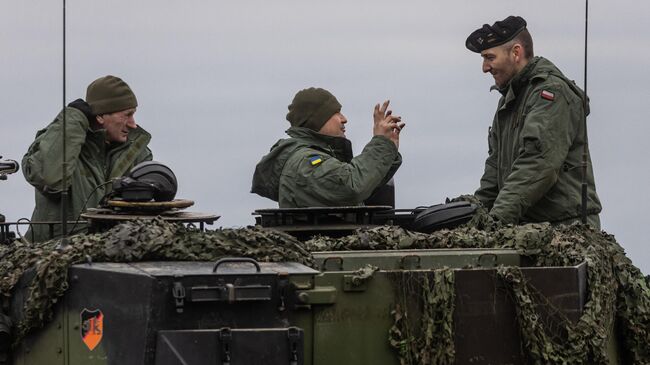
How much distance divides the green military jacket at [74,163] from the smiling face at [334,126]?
1.38m

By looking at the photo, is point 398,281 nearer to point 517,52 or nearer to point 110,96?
point 517,52

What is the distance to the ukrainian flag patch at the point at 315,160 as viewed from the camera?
12.5 meters

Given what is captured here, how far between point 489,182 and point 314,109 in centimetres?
156

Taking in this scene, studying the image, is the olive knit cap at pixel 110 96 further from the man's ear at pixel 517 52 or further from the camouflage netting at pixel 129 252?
the camouflage netting at pixel 129 252

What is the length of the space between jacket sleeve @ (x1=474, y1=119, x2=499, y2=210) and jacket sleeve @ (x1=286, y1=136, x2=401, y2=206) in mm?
1197

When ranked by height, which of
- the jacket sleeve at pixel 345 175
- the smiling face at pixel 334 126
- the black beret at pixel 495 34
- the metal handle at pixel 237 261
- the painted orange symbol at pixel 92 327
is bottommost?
the painted orange symbol at pixel 92 327

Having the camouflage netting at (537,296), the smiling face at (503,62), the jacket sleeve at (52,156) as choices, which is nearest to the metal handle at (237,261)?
the camouflage netting at (537,296)

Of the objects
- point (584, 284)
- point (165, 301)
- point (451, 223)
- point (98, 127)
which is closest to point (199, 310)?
point (165, 301)

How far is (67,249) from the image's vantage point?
9.02 metres

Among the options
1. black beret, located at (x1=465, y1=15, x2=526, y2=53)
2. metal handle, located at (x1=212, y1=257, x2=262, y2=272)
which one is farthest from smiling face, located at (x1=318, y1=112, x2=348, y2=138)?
Result: metal handle, located at (x1=212, y1=257, x2=262, y2=272)

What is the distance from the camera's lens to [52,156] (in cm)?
1260

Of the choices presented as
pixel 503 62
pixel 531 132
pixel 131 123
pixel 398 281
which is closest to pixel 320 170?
pixel 531 132

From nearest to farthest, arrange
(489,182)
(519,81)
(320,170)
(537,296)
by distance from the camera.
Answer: (537,296) < (320,170) < (519,81) < (489,182)

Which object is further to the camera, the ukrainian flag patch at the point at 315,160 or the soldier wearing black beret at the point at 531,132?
the ukrainian flag patch at the point at 315,160
